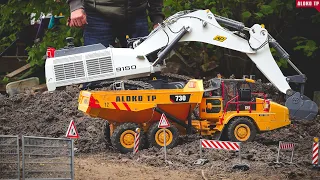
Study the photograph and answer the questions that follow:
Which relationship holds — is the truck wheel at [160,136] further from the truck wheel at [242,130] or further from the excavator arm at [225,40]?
the excavator arm at [225,40]

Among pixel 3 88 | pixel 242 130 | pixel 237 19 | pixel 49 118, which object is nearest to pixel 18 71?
pixel 3 88

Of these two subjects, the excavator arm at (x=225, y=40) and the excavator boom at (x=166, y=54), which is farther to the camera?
the excavator arm at (x=225, y=40)

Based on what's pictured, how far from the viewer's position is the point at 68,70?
12234mm

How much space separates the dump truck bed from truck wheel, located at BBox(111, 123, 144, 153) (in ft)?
0.64

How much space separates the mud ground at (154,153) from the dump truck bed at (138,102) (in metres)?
0.59

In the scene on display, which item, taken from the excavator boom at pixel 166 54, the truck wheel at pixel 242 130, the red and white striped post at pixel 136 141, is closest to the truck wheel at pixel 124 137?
the red and white striped post at pixel 136 141

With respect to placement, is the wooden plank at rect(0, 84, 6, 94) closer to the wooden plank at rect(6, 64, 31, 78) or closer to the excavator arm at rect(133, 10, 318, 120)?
the wooden plank at rect(6, 64, 31, 78)

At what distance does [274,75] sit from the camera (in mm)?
13070

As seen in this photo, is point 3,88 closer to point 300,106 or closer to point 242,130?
point 242,130

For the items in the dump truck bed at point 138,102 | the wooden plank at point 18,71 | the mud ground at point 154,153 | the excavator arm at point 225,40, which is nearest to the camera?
the mud ground at point 154,153

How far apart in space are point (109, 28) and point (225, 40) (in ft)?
6.75

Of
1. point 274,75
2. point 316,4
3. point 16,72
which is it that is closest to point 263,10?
point 316,4

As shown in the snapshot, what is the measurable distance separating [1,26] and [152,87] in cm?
1008

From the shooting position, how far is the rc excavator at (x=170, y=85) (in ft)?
38.9
